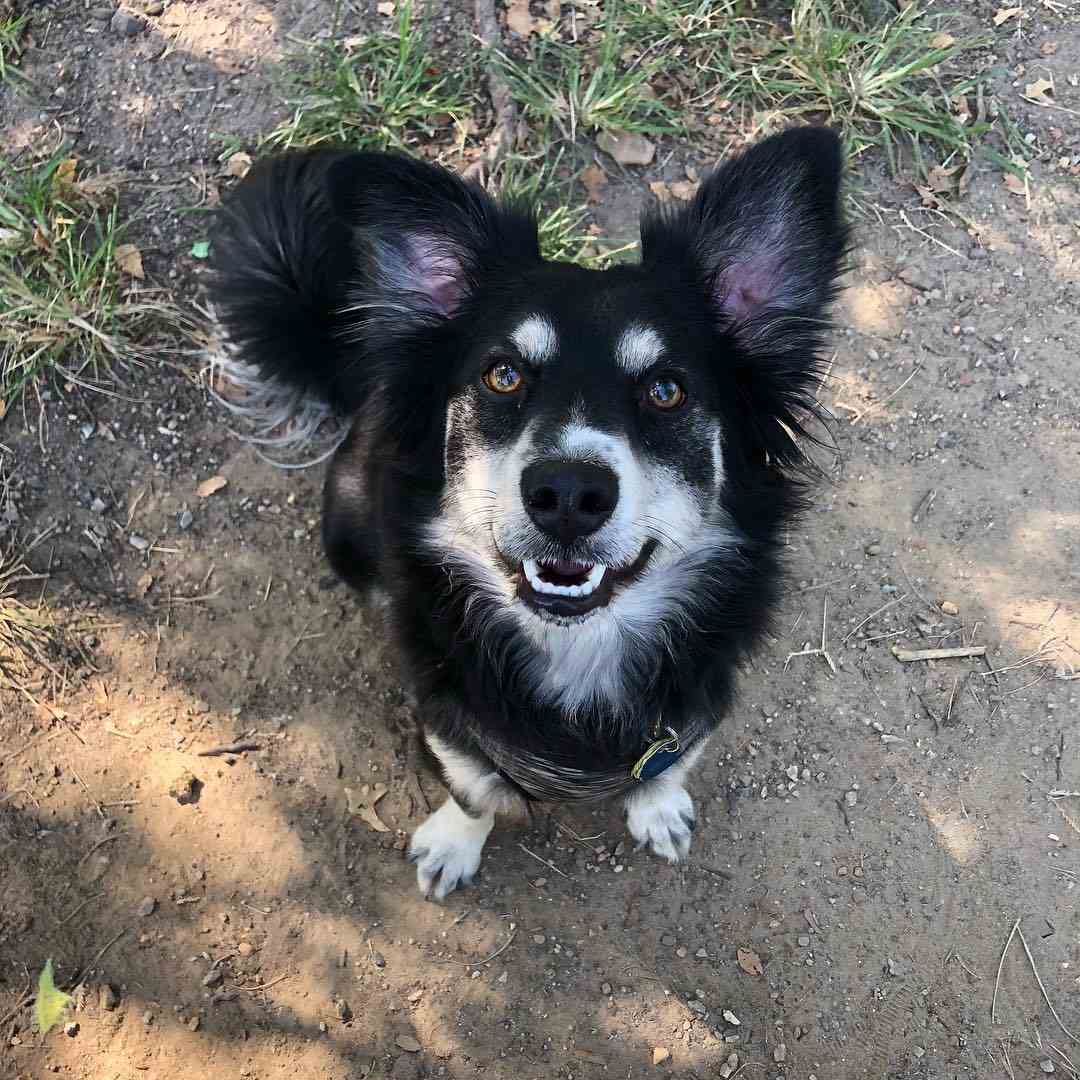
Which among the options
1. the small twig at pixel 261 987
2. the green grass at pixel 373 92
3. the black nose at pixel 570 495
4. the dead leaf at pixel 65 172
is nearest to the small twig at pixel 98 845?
the small twig at pixel 261 987

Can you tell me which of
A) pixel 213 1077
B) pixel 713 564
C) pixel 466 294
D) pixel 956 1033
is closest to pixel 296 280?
pixel 466 294

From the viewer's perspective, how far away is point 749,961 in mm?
3125

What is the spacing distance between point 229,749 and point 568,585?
5.97ft

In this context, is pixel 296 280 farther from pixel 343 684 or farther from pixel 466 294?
pixel 343 684

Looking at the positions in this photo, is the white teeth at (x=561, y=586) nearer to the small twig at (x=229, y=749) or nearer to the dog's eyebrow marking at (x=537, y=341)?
the dog's eyebrow marking at (x=537, y=341)

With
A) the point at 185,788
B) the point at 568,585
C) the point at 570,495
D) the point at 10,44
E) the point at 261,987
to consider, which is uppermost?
the point at 10,44

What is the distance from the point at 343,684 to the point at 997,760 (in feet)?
8.37

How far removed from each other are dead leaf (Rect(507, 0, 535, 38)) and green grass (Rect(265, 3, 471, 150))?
1.05ft

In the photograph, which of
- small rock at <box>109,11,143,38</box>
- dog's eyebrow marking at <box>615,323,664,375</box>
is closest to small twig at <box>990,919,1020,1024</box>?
dog's eyebrow marking at <box>615,323,664,375</box>

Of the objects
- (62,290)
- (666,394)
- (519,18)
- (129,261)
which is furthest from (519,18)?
(666,394)

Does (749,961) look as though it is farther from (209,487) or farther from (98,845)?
(209,487)

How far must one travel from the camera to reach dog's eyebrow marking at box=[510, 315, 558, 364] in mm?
2277

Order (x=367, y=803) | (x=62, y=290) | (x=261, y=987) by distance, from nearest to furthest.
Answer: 1. (x=261, y=987)
2. (x=367, y=803)
3. (x=62, y=290)

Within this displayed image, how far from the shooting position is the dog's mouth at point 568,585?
224 centimetres
